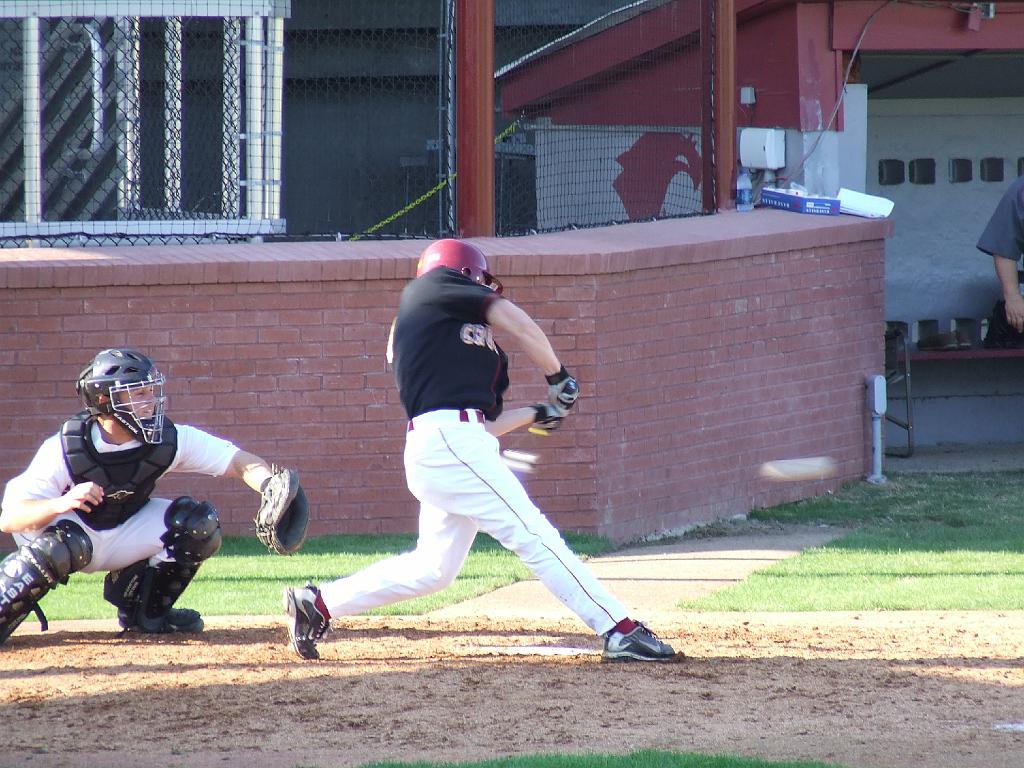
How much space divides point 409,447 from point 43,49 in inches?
174

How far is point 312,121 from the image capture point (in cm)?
1104

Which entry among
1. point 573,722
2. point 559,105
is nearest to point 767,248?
point 559,105

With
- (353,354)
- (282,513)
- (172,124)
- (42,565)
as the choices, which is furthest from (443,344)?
(172,124)

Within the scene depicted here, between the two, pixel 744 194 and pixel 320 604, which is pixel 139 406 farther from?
pixel 744 194

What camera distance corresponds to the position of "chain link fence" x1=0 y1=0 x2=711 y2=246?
330 inches

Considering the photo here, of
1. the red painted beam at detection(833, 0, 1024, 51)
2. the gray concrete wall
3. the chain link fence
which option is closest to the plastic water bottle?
the chain link fence

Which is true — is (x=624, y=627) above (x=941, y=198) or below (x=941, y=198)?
below

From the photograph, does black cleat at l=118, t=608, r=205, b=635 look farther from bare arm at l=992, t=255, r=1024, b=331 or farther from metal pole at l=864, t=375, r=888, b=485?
metal pole at l=864, t=375, r=888, b=485

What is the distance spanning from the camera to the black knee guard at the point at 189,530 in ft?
19.0

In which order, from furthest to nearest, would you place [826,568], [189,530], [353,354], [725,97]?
1. [725,97]
2. [353,354]
3. [826,568]
4. [189,530]

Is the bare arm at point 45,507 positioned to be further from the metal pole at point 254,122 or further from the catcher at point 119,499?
the metal pole at point 254,122

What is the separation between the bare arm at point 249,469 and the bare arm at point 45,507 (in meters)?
0.54

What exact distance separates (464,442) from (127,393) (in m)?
1.34

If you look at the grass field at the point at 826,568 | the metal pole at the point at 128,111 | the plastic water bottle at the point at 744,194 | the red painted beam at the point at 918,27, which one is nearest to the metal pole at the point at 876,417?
the grass field at the point at 826,568
